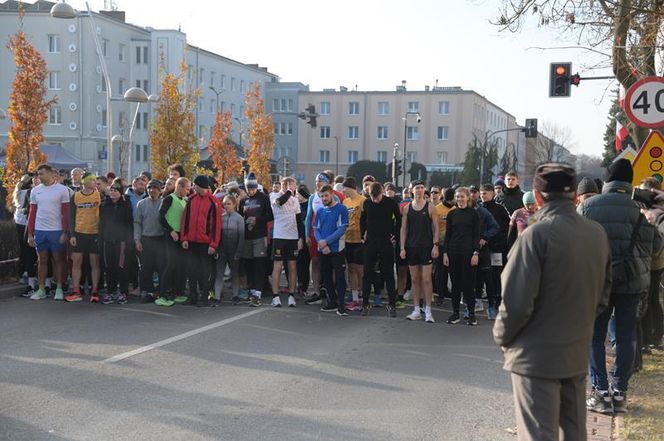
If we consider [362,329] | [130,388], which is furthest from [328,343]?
[130,388]

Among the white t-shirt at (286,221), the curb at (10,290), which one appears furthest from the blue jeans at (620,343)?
the curb at (10,290)

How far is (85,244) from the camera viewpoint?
42.5ft

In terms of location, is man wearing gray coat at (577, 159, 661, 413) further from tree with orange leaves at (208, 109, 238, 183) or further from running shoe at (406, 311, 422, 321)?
tree with orange leaves at (208, 109, 238, 183)

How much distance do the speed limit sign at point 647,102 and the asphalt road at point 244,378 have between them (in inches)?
139

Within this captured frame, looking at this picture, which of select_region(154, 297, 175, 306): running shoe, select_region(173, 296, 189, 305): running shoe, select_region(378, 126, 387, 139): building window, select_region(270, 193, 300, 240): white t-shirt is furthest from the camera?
select_region(378, 126, 387, 139): building window

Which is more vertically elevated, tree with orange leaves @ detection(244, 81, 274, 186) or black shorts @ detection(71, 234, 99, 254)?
tree with orange leaves @ detection(244, 81, 274, 186)

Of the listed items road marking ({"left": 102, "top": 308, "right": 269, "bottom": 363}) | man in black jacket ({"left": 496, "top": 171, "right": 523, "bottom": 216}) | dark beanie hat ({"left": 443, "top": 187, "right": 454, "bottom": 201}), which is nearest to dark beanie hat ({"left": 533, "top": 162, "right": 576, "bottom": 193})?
road marking ({"left": 102, "top": 308, "right": 269, "bottom": 363})

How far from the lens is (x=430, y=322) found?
1164 cm

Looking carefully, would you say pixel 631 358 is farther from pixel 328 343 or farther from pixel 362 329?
pixel 362 329

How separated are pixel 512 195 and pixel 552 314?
930cm

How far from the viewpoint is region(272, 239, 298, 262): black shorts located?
42.9ft

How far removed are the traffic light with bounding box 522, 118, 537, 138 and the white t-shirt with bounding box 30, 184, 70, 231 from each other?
130ft

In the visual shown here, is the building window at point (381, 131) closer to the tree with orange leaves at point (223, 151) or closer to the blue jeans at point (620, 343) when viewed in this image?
the tree with orange leaves at point (223, 151)

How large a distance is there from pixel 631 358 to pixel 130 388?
4.51m
